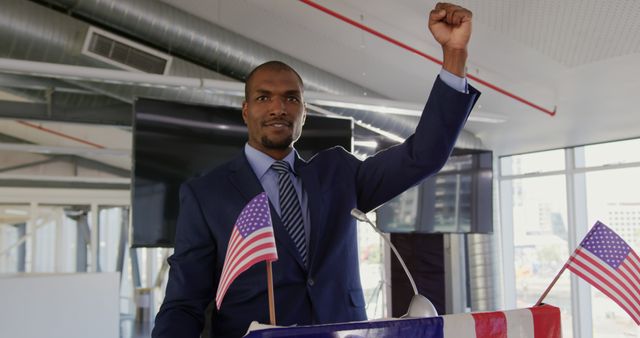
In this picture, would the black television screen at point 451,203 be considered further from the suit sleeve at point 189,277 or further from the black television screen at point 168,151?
the suit sleeve at point 189,277

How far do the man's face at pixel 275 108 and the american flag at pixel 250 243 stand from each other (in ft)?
0.92

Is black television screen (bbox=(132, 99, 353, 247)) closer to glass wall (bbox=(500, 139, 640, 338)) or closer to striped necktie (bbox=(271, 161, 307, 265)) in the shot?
striped necktie (bbox=(271, 161, 307, 265))

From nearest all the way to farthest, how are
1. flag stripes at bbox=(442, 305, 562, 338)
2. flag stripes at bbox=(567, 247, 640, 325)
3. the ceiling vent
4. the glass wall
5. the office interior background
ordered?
flag stripes at bbox=(442, 305, 562, 338) → flag stripes at bbox=(567, 247, 640, 325) → the office interior background → the ceiling vent → the glass wall

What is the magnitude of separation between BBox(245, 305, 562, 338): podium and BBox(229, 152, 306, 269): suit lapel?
0.36 metres

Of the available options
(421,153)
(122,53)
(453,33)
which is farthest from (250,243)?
(122,53)

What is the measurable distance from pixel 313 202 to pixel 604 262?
2.71 ft

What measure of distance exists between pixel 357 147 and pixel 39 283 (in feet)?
12.5

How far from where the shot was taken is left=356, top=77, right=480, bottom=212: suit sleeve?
1.52 m

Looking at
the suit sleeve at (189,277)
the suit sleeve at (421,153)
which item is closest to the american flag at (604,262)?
the suit sleeve at (421,153)

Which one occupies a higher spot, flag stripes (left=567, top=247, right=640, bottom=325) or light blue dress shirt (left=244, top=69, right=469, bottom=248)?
light blue dress shirt (left=244, top=69, right=469, bottom=248)

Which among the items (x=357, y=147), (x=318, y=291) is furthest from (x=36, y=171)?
(x=318, y=291)

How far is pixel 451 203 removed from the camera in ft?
25.3

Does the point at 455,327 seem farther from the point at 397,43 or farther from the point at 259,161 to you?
the point at 397,43

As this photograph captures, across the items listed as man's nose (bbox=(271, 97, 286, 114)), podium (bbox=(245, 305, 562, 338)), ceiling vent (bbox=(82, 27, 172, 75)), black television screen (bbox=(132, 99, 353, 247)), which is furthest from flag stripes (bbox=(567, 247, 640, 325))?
ceiling vent (bbox=(82, 27, 172, 75))
